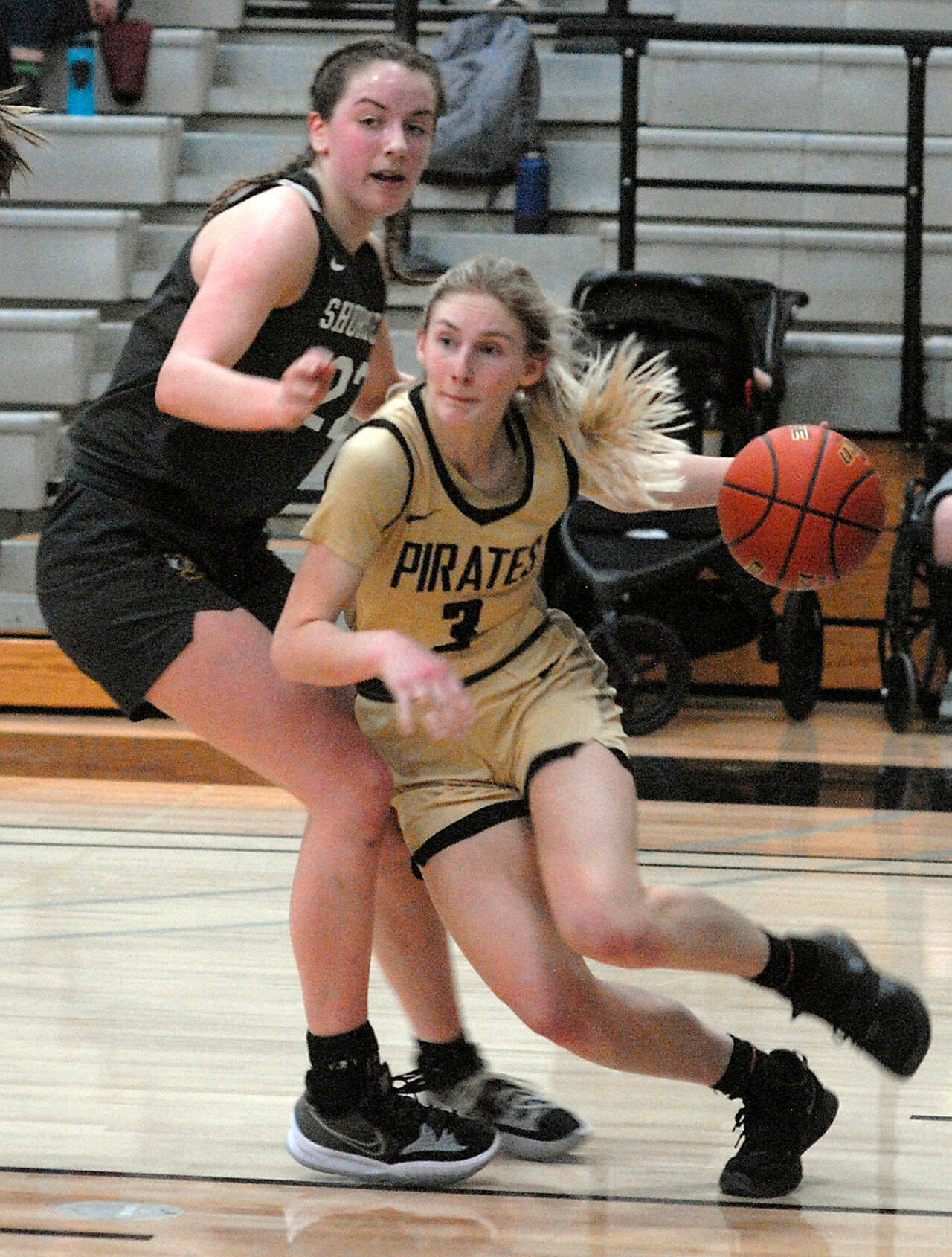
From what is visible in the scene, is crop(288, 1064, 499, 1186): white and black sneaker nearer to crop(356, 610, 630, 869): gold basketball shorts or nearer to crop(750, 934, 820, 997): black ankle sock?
crop(356, 610, 630, 869): gold basketball shorts

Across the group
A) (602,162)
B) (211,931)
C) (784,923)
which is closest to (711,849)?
(784,923)

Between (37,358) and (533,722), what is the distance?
428 cm

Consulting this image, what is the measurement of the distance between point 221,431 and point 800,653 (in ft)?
10.9

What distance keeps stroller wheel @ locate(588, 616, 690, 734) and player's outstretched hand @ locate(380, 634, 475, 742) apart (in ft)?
10.7

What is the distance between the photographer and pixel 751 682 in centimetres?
582

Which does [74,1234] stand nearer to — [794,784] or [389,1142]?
[389,1142]

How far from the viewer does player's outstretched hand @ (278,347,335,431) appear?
184 centimetres

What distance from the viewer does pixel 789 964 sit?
7.08ft

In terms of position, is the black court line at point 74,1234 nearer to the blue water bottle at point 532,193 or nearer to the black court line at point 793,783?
the black court line at point 793,783

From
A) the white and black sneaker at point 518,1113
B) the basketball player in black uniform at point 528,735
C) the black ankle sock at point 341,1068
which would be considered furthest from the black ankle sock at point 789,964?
the black ankle sock at point 341,1068

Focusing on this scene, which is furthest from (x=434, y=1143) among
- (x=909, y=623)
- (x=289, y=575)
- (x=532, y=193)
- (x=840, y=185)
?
(x=532, y=193)

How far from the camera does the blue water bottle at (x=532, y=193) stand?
20.7 feet

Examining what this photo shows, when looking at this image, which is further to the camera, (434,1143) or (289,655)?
(434,1143)

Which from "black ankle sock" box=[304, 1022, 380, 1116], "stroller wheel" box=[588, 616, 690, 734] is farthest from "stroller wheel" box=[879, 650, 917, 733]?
"black ankle sock" box=[304, 1022, 380, 1116]
